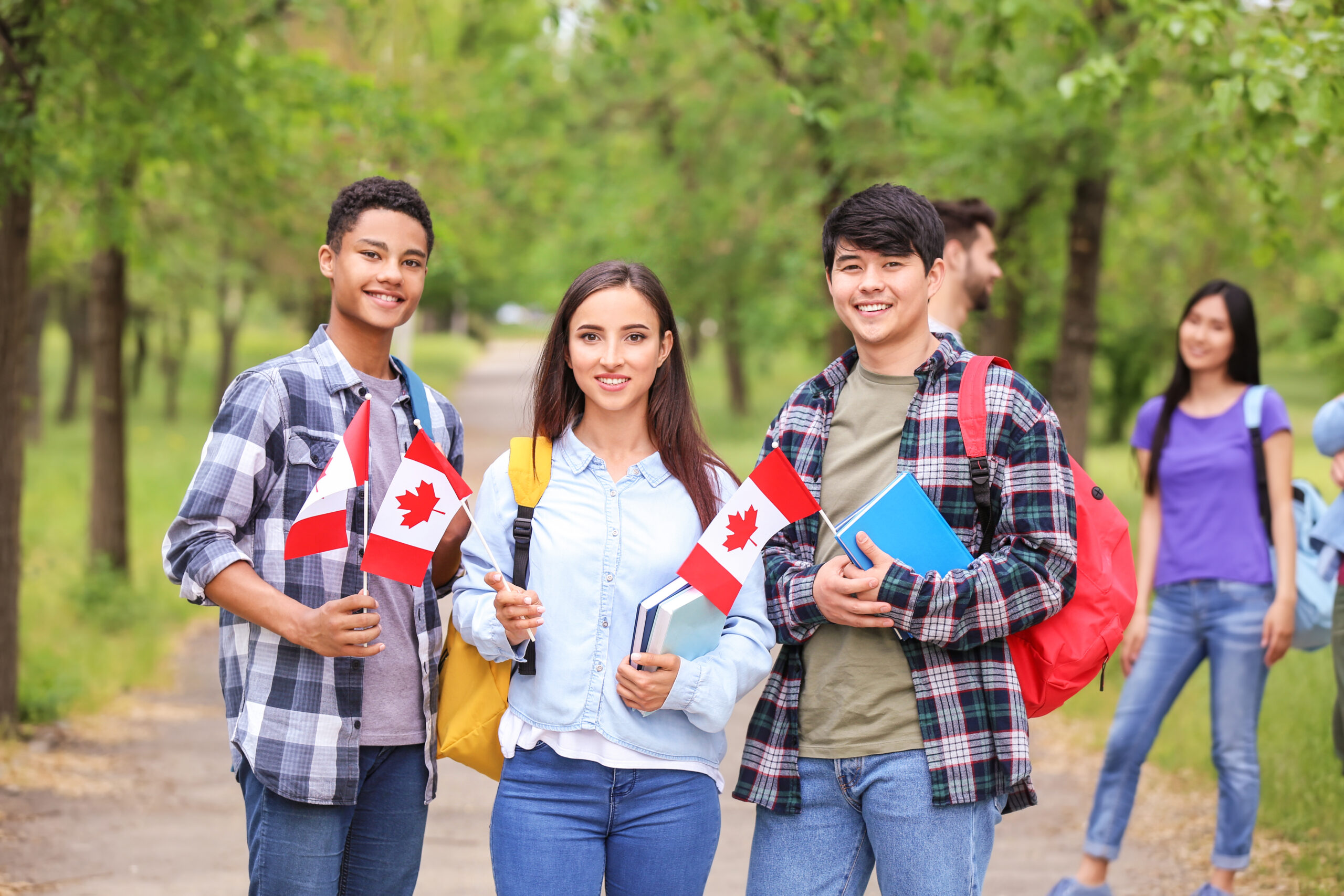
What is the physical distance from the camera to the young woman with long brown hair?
2.70m

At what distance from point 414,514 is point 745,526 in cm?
73

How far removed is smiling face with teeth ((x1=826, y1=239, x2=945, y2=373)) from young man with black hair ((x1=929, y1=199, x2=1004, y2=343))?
4.49 feet

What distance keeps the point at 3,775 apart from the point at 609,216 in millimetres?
12691

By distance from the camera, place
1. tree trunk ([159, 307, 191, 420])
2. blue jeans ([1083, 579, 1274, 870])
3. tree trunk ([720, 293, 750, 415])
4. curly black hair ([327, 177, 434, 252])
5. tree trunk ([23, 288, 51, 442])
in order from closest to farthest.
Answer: curly black hair ([327, 177, 434, 252]) < blue jeans ([1083, 579, 1274, 870]) < tree trunk ([23, 288, 51, 442]) < tree trunk ([159, 307, 191, 420]) < tree trunk ([720, 293, 750, 415])

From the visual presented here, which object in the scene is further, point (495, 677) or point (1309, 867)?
point (1309, 867)

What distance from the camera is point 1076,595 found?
9.07 feet

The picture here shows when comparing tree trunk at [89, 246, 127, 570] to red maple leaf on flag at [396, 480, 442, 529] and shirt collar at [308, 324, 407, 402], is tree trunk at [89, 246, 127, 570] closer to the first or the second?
shirt collar at [308, 324, 407, 402]

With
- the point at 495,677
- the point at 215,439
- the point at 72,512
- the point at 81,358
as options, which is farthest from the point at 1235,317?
the point at 81,358

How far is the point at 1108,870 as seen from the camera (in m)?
5.46

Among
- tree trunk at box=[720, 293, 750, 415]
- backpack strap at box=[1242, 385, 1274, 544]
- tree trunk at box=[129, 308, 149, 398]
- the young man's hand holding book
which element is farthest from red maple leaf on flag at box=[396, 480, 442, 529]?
tree trunk at box=[129, 308, 149, 398]

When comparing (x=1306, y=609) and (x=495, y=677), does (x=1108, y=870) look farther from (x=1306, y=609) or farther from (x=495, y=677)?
(x=495, y=677)

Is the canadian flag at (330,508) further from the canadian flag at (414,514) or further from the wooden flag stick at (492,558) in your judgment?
the wooden flag stick at (492,558)

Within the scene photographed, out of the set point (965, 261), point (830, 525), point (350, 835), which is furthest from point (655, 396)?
point (965, 261)

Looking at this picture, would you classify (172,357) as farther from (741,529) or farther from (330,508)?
(741,529)
